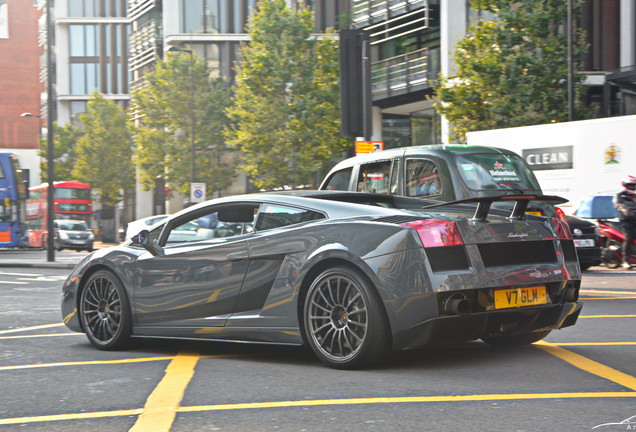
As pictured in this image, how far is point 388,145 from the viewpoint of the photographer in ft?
129

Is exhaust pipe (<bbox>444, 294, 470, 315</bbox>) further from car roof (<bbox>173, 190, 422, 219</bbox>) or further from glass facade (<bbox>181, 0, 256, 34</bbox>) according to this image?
glass facade (<bbox>181, 0, 256, 34</bbox>)

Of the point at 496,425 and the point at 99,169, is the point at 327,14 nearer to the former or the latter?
the point at 99,169

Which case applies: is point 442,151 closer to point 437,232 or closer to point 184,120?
point 437,232

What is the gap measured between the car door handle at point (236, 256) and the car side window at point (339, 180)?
18.5 ft

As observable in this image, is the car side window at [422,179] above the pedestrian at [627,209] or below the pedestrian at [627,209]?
above

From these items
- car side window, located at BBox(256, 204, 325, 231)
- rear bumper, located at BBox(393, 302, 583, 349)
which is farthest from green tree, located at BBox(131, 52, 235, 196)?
rear bumper, located at BBox(393, 302, 583, 349)

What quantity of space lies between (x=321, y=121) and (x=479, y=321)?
3356 cm

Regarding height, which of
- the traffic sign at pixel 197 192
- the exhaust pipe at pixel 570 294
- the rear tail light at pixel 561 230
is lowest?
the exhaust pipe at pixel 570 294

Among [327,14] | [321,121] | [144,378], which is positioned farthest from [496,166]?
[327,14]

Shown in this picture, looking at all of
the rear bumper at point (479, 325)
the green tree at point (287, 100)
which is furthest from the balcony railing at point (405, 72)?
the rear bumper at point (479, 325)

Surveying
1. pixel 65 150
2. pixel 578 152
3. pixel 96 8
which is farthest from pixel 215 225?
pixel 96 8

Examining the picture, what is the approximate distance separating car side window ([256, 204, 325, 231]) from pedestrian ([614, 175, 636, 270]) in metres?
11.7

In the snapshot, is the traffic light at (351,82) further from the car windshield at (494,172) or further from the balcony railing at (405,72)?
the balcony railing at (405,72)

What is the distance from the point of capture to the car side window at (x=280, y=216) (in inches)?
248
